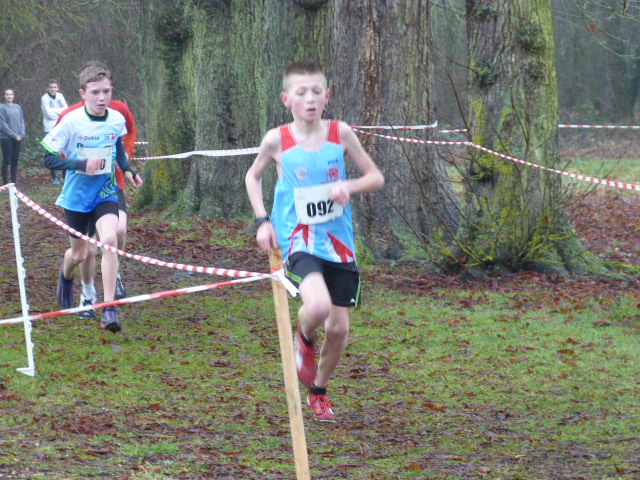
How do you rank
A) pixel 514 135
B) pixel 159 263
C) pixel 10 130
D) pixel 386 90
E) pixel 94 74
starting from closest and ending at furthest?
Answer: pixel 159 263 → pixel 94 74 → pixel 514 135 → pixel 386 90 → pixel 10 130

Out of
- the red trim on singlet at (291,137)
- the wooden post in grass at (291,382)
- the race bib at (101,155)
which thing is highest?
the red trim on singlet at (291,137)

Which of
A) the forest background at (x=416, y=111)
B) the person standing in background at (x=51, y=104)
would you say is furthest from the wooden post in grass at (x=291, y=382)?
the person standing in background at (x=51, y=104)

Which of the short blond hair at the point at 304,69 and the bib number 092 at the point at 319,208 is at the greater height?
the short blond hair at the point at 304,69

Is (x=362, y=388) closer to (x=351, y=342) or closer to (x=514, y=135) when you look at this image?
(x=351, y=342)

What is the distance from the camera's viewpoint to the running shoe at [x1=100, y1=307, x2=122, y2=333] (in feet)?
25.5

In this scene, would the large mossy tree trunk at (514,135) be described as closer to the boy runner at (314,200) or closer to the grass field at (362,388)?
the grass field at (362,388)

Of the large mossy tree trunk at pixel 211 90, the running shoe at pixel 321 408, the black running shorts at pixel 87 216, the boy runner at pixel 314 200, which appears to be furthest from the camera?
the large mossy tree trunk at pixel 211 90

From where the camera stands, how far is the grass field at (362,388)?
486 centimetres

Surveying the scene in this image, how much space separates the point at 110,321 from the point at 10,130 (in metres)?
13.6

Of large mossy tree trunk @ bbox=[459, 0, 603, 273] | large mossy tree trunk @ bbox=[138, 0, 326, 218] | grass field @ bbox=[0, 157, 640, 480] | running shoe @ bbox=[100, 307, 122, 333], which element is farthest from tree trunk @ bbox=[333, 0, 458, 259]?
running shoe @ bbox=[100, 307, 122, 333]

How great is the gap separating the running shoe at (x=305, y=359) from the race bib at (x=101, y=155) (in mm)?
2740

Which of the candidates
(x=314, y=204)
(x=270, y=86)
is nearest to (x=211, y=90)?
(x=270, y=86)

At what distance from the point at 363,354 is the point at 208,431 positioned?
2.29 m

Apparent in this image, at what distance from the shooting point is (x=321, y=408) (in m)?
5.64
